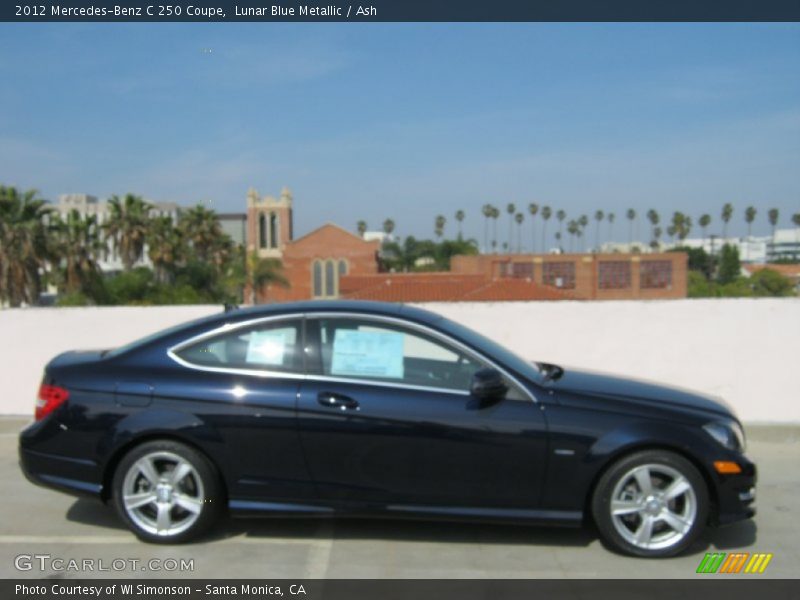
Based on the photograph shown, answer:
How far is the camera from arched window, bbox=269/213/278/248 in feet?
349

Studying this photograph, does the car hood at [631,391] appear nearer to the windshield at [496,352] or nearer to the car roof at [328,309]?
the windshield at [496,352]

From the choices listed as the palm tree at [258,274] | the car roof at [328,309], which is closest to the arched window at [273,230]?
the palm tree at [258,274]

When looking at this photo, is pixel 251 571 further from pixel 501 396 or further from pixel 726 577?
pixel 726 577

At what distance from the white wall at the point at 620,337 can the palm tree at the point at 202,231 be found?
60.5 m

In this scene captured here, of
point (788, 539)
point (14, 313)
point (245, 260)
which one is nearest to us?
point (788, 539)

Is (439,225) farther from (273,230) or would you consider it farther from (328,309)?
(328,309)

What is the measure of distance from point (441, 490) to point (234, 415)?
126cm

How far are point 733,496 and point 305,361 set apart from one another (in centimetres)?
258

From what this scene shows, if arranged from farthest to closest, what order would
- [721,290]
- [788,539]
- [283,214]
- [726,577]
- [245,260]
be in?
[283,214], [721,290], [245,260], [788,539], [726,577]

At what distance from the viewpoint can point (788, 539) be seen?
17.1 feet

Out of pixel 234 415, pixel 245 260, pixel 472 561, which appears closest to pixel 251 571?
pixel 234 415

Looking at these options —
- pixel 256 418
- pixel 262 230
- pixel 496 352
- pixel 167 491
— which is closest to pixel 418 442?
pixel 496 352

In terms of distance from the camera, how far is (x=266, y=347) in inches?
199

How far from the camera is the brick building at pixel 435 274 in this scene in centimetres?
6259
